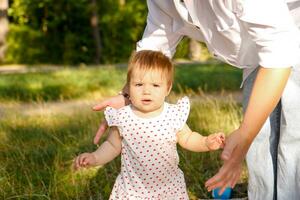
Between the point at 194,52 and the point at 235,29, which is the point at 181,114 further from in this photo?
the point at 194,52

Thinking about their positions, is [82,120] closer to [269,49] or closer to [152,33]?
[152,33]

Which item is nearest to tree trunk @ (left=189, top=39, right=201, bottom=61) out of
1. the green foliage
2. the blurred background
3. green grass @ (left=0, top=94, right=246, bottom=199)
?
the blurred background

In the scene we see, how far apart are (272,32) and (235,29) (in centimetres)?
31

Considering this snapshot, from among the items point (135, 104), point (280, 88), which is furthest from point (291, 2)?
point (135, 104)

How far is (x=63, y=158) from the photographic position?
13.6 feet

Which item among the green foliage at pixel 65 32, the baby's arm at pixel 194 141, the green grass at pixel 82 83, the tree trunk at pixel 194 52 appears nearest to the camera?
the baby's arm at pixel 194 141

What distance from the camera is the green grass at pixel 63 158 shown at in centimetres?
356

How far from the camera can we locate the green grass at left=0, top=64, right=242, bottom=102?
8565mm

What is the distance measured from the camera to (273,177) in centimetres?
257

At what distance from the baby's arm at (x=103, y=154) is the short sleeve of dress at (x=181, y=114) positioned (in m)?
0.24

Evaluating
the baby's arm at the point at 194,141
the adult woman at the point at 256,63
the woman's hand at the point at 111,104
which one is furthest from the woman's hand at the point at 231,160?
the woman's hand at the point at 111,104

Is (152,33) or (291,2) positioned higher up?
(291,2)

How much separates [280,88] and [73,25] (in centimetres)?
1639

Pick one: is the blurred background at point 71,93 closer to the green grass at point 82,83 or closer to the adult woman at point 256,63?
the green grass at point 82,83
